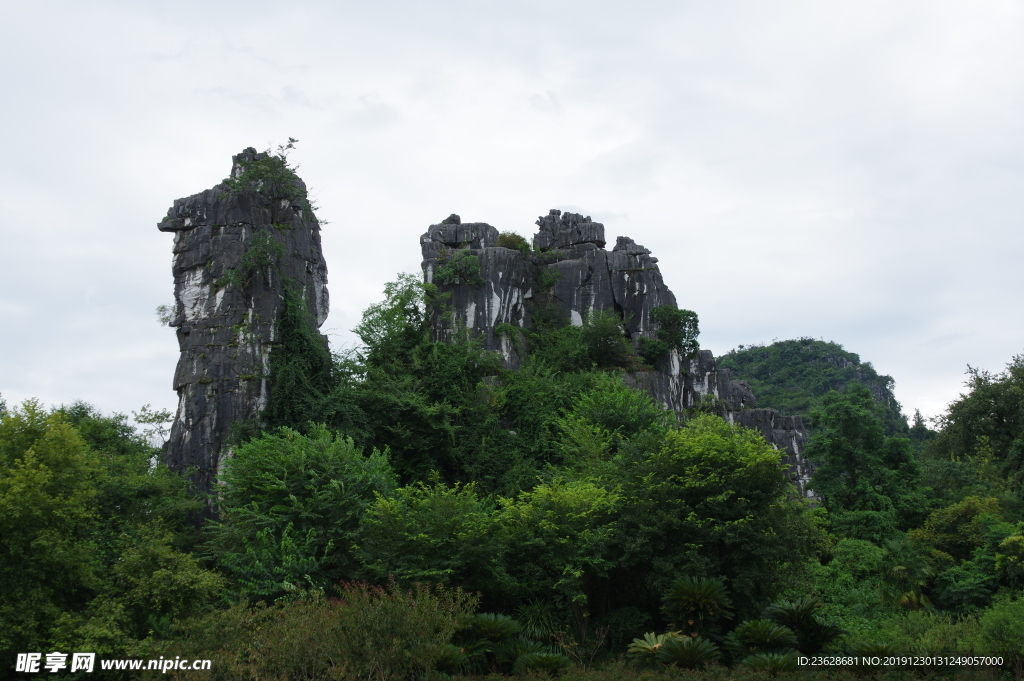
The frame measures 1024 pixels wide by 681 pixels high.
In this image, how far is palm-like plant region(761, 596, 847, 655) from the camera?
1689cm

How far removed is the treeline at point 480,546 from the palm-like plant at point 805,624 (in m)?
0.04

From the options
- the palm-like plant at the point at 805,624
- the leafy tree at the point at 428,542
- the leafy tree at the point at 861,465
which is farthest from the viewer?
the leafy tree at the point at 861,465

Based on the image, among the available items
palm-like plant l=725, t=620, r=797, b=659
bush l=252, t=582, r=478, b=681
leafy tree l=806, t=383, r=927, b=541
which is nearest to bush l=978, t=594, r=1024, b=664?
palm-like plant l=725, t=620, r=797, b=659

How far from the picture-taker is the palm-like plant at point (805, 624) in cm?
1689

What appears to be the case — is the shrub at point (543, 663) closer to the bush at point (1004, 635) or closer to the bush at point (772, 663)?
the bush at point (772, 663)

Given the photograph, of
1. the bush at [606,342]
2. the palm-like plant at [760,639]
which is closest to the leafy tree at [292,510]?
the palm-like plant at [760,639]

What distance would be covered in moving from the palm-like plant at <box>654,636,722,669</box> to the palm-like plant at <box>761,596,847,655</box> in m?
1.84

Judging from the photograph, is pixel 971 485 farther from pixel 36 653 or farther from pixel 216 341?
pixel 36 653

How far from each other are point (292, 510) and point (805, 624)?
12.0 m

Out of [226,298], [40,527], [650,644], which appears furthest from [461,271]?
[650,644]

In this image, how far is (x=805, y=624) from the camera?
17.1 metres

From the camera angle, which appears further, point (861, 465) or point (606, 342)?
point (606, 342)

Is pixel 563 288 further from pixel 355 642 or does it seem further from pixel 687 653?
pixel 355 642

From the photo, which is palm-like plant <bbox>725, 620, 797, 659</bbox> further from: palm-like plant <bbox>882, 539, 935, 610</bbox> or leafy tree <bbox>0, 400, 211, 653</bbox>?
leafy tree <bbox>0, 400, 211, 653</bbox>
